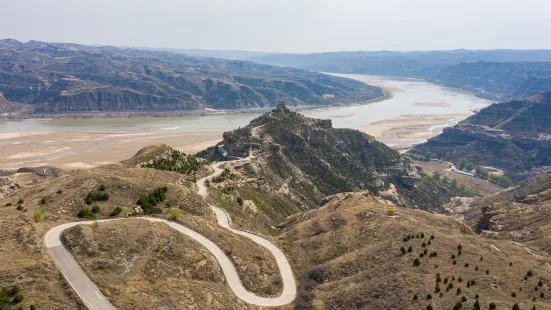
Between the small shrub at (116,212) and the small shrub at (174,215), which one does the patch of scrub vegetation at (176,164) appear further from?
the small shrub at (174,215)

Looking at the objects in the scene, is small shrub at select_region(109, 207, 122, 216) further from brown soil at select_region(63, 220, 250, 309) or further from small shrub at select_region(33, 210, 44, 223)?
small shrub at select_region(33, 210, 44, 223)

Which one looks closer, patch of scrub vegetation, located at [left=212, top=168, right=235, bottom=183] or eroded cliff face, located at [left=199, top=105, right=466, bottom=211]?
patch of scrub vegetation, located at [left=212, top=168, right=235, bottom=183]

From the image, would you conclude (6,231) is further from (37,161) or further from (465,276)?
(37,161)

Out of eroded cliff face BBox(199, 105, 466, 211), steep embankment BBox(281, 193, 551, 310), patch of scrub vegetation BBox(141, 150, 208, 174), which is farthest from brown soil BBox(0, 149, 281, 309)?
eroded cliff face BBox(199, 105, 466, 211)

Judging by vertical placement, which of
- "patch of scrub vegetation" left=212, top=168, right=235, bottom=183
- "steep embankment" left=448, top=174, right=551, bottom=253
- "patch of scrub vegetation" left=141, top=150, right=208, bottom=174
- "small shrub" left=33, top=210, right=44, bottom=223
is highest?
"small shrub" left=33, top=210, right=44, bottom=223

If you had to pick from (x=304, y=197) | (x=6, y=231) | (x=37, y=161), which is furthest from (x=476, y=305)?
(x=37, y=161)

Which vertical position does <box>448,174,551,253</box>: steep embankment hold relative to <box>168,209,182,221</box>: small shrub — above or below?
below

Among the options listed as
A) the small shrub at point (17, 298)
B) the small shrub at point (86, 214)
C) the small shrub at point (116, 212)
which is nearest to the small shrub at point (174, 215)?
the small shrub at point (116, 212)
